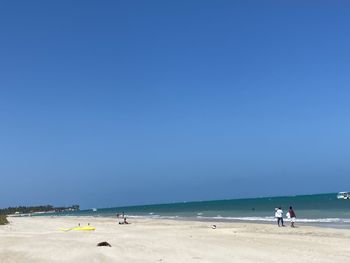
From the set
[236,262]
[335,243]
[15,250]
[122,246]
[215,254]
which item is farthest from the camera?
[335,243]

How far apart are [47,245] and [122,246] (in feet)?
10.4

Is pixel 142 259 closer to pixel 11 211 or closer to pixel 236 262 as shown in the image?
pixel 236 262

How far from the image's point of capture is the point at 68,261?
1576 cm

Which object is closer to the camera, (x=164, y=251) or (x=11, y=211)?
(x=164, y=251)

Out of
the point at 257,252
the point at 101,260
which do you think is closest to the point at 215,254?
the point at 257,252

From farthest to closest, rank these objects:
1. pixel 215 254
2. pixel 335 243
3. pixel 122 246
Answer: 1. pixel 335 243
2. pixel 122 246
3. pixel 215 254

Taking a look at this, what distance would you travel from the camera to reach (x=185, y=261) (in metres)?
15.7

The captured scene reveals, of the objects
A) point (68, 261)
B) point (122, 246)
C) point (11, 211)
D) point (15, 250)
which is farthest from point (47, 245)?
point (11, 211)

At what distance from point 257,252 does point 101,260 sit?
607cm

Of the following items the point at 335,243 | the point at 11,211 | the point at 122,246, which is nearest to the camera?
the point at 122,246

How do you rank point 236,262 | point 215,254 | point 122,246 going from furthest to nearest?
point 122,246 → point 215,254 → point 236,262

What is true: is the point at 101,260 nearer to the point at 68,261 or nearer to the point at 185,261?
the point at 68,261

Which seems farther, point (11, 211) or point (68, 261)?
point (11, 211)

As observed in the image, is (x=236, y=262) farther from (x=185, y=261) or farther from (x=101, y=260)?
(x=101, y=260)
